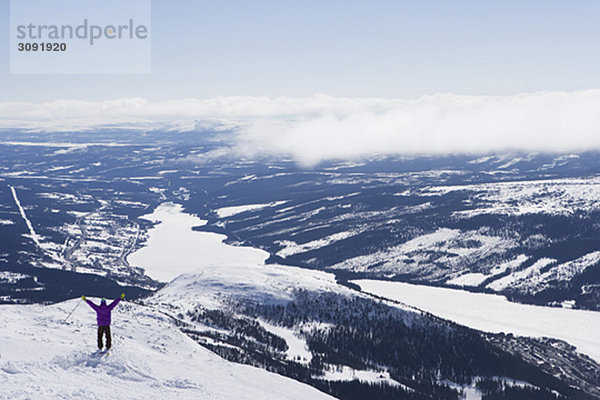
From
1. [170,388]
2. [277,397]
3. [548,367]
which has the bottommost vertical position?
[548,367]

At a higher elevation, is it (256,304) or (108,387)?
(108,387)

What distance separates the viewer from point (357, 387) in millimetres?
121750

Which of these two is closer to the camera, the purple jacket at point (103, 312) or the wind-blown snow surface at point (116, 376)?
the wind-blown snow surface at point (116, 376)

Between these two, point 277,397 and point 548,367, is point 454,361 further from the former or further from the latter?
point 277,397

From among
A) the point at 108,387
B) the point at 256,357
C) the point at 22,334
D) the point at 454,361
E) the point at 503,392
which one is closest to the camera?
the point at 108,387

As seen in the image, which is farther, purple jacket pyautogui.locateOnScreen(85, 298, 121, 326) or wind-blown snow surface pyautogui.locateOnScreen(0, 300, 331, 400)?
purple jacket pyautogui.locateOnScreen(85, 298, 121, 326)

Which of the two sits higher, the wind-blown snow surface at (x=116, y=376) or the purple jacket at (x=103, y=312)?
the purple jacket at (x=103, y=312)

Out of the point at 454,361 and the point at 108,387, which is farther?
the point at 454,361

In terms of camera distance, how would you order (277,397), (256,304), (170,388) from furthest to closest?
(256,304), (277,397), (170,388)

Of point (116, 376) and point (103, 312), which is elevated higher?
point (103, 312)

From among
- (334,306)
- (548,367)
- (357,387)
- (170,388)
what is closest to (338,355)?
(357,387)

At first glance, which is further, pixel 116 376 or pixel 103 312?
pixel 103 312

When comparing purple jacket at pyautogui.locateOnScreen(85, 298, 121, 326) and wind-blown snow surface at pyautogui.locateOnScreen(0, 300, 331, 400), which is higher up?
purple jacket at pyautogui.locateOnScreen(85, 298, 121, 326)

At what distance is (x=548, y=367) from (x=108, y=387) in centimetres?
18269
